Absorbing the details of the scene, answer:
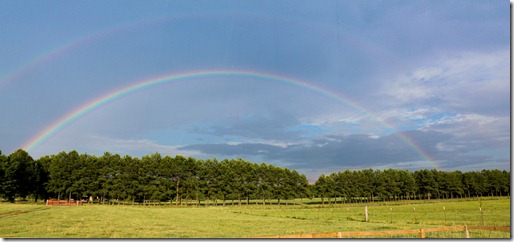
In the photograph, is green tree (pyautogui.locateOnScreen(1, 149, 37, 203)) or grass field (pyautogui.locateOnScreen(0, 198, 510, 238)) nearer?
grass field (pyautogui.locateOnScreen(0, 198, 510, 238))

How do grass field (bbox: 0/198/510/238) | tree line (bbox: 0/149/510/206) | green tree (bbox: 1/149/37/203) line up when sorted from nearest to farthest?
grass field (bbox: 0/198/510/238)
green tree (bbox: 1/149/37/203)
tree line (bbox: 0/149/510/206)

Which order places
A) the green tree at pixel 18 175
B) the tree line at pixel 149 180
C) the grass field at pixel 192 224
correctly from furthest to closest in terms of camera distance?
the tree line at pixel 149 180 < the green tree at pixel 18 175 < the grass field at pixel 192 224

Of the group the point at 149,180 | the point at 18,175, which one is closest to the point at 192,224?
the point at 18,175

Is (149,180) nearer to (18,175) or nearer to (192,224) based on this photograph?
(18,175)

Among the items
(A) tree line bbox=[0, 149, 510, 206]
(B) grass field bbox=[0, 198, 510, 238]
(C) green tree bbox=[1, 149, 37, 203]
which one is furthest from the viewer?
(A) tree line bbox=[0, 149, 510, 206]

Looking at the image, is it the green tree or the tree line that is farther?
the tree line

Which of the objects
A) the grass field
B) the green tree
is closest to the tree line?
the green tree

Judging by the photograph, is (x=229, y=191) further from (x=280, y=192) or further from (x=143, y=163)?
(x=143, y=163)

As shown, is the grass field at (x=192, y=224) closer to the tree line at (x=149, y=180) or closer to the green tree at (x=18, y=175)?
the green tree at (x=18, y=175)

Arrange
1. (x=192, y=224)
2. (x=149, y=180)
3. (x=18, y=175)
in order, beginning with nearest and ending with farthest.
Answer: (x=192, y=224), (x=18, y=175), (x=149, y=180)

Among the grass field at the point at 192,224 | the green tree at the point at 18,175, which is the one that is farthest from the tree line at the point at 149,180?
the grass field at the point at 192,224

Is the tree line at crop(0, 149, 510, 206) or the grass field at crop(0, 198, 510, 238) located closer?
the grass field at crop(0, 198, 510, 238)

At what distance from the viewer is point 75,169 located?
102 meters

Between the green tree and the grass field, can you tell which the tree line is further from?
the grass field
